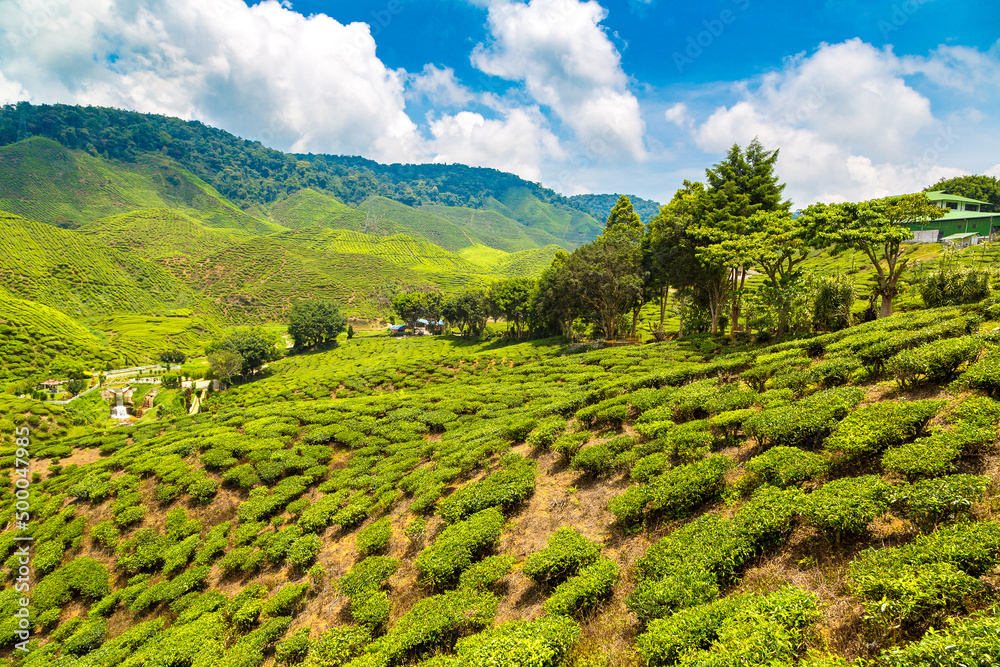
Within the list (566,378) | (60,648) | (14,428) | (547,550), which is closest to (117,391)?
(14,428)

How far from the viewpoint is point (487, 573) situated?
9297 millimetres

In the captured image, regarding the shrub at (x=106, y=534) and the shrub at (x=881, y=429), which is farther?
the shrub at (x=106, y=534)

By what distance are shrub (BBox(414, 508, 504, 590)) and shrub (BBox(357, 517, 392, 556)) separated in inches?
80.3

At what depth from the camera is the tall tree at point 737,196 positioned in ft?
96.6

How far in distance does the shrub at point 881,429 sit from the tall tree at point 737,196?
910 inches

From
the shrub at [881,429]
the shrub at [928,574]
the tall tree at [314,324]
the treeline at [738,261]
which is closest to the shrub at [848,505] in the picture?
the shrub at [928,574]

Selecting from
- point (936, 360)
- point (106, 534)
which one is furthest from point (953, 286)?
point (106, 534)

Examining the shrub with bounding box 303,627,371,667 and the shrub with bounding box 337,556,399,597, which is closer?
the shrub with bounding box 303,627,371,667

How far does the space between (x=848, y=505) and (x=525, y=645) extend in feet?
20.6

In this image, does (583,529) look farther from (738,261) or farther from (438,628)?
(738,261)

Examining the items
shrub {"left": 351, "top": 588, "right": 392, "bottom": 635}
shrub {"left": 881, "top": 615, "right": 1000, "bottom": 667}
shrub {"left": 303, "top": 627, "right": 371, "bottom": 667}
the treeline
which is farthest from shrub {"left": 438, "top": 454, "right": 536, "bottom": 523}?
the treeline

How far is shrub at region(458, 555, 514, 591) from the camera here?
30.1ft

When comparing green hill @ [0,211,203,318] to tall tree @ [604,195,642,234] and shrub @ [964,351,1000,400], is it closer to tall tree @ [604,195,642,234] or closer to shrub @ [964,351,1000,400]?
tall tree @ [604,195,642,234]

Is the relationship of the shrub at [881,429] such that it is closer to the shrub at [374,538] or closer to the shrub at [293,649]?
the shrub at [374,538]
